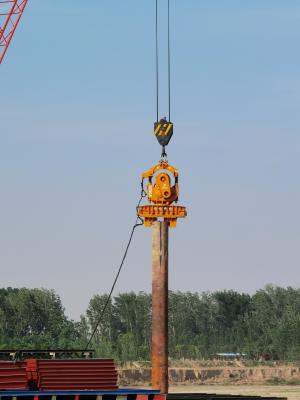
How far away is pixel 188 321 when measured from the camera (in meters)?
187

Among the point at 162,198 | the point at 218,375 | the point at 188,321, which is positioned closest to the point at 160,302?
the point at 162,198

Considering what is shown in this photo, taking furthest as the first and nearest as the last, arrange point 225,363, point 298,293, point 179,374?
1. point 298,293
2. point 225,363
3. point 179,374

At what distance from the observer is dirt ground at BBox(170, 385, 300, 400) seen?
91250mm

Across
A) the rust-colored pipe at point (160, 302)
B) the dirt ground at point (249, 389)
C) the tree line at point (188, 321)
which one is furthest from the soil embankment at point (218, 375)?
the rust-colored pipe at point (160, 302)

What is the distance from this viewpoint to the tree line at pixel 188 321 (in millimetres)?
160875

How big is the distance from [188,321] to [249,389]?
279ft

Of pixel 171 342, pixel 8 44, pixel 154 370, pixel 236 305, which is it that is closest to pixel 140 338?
pixel 171 342

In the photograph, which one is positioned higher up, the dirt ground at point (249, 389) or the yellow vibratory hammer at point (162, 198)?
the dirt ground at point (249, 389)

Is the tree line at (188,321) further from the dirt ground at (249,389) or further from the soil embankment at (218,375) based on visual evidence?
the dirt ground at (249,389)

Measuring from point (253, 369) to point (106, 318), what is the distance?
2338 inches

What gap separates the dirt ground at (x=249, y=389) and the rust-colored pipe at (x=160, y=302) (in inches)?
1806

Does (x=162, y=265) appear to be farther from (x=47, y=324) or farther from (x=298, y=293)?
(x=298, y=293)

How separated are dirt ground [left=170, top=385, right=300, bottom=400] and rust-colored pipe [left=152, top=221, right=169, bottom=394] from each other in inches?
1806

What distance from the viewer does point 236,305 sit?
7603 inches
